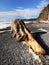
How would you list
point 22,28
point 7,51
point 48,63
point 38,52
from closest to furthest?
point 48,63, point 38,52, point 7,51, point 22,28

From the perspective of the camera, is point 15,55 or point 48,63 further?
point 15,55

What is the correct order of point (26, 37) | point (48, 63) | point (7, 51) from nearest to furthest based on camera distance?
point (48, 63) < point (7, 51) < point (26, 37)

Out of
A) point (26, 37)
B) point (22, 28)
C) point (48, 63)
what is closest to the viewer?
point (48, 63)

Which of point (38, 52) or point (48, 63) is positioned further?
point (38, 52)

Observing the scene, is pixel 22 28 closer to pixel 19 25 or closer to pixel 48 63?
pixel 19 25

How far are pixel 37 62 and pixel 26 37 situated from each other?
5.17 metres

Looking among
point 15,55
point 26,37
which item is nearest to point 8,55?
point 15,55

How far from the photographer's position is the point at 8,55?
38.9ft

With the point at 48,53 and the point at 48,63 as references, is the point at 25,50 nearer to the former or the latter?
the point at 48,53

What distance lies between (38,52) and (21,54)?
3.78 feet

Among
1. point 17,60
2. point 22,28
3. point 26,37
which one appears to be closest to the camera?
point 17,60

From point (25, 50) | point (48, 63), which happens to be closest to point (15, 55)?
point (25, 50)

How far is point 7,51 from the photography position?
1283 centimetres

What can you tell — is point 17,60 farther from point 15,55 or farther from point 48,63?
point 48,63
